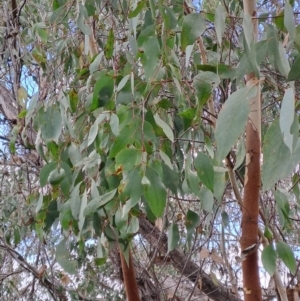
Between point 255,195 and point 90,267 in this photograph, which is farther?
point 90,267

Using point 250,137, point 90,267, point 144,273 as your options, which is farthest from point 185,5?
point 90,267

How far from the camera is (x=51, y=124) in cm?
111

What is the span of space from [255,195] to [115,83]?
0.37m

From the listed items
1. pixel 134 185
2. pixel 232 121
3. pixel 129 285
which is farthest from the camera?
pixel 129 285

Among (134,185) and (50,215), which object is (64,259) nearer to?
(50,215)

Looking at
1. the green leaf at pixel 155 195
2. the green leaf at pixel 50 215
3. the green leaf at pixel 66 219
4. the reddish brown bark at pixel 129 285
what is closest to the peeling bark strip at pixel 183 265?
the reddish brown bark at pixel 129 285

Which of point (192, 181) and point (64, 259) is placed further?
point (64, 259)

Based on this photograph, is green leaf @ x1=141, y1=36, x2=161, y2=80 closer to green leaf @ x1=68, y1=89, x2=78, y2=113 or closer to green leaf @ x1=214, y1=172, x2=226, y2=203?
green leaf @ x1=214, y1=172, x2=226, y2=203

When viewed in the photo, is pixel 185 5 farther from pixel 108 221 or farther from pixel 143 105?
pixel 108 221

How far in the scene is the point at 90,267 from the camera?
2.34 meters

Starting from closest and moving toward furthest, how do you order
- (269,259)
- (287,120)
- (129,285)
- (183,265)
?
(287,120)
(269,259)
(129,285)
(183,265)

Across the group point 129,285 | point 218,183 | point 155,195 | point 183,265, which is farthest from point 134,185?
point 183,265

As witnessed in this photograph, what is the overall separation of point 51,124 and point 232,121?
0.59 metres

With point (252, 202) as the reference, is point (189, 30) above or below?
above
